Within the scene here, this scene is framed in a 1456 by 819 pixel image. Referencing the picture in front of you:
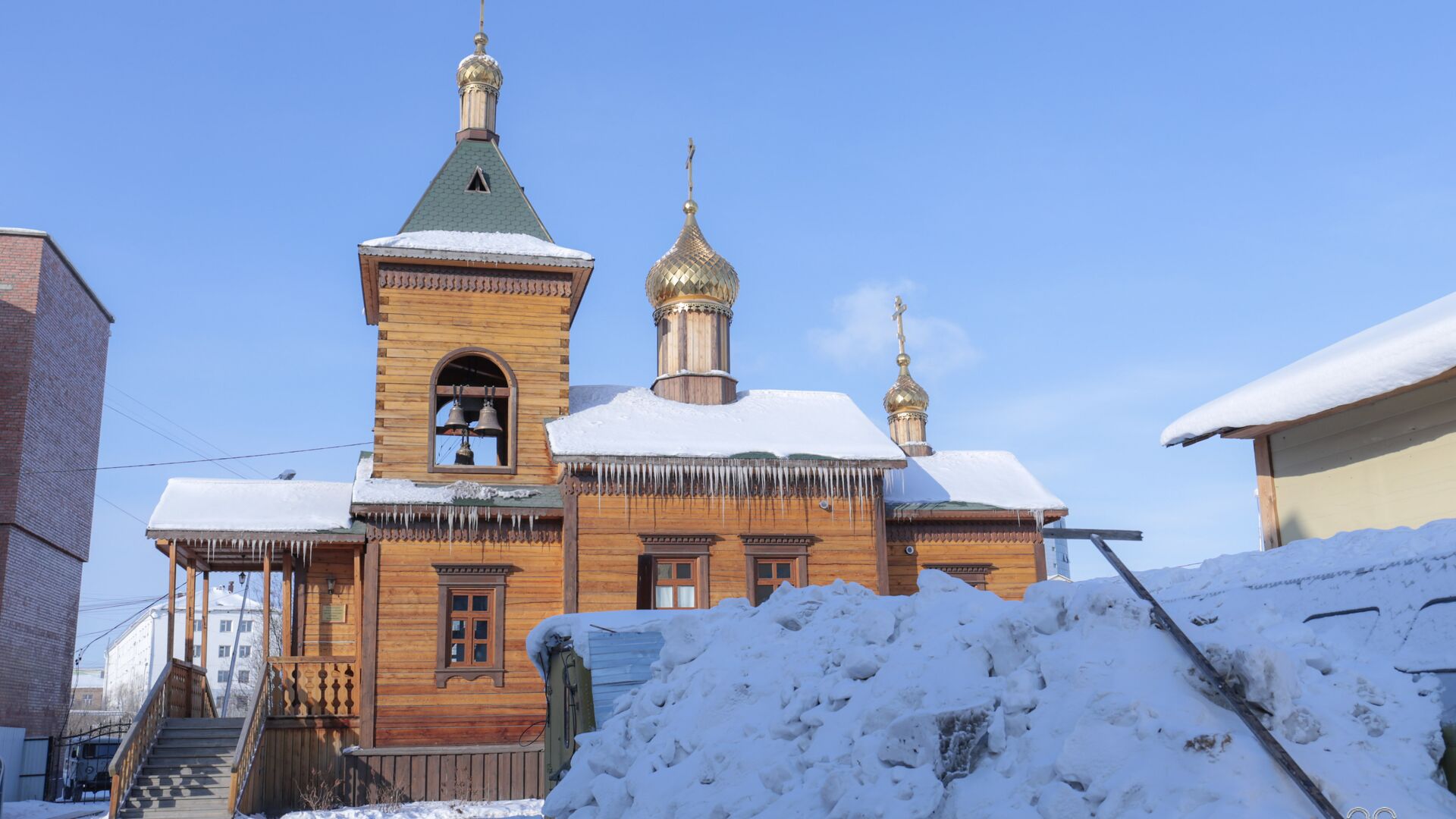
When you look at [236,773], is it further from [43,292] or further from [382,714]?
[43,292]

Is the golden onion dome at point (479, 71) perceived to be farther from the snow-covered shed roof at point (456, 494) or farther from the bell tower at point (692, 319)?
the snow-covered shed roof at point (456, 494)

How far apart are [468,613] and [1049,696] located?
12726 millimetres

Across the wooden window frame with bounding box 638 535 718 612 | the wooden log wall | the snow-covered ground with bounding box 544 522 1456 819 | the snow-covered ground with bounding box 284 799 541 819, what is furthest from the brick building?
the snow-covered ground with bounding box 544 522 1456 819

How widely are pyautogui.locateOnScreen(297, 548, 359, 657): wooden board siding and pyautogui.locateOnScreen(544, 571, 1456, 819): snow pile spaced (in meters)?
12.7

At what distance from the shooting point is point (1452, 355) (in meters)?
7.07

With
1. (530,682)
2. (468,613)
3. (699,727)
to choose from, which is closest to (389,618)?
(468,613)

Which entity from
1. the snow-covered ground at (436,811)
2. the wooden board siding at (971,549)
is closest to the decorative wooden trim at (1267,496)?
the snow-covered ground at (436,811)

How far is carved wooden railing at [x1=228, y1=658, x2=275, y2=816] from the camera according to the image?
13.9 meters

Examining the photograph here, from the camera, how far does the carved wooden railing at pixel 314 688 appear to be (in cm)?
1578

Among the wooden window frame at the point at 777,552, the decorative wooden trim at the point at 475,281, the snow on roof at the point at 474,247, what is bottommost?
the wooden window frame at the point at 777,552

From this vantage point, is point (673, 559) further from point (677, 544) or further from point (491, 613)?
point (491, 613)

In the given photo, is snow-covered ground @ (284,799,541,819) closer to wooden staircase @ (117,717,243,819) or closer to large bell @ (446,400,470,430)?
wooden staircase @ (117,717,243,819)

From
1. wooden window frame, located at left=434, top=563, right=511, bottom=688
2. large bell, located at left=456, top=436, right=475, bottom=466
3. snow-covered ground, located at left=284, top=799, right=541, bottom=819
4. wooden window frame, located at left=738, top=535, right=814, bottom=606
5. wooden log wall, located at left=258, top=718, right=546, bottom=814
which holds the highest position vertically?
large bell, located at left=456, top=436, right=475, bottom=466

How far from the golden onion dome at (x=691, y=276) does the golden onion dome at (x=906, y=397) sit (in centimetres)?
891
